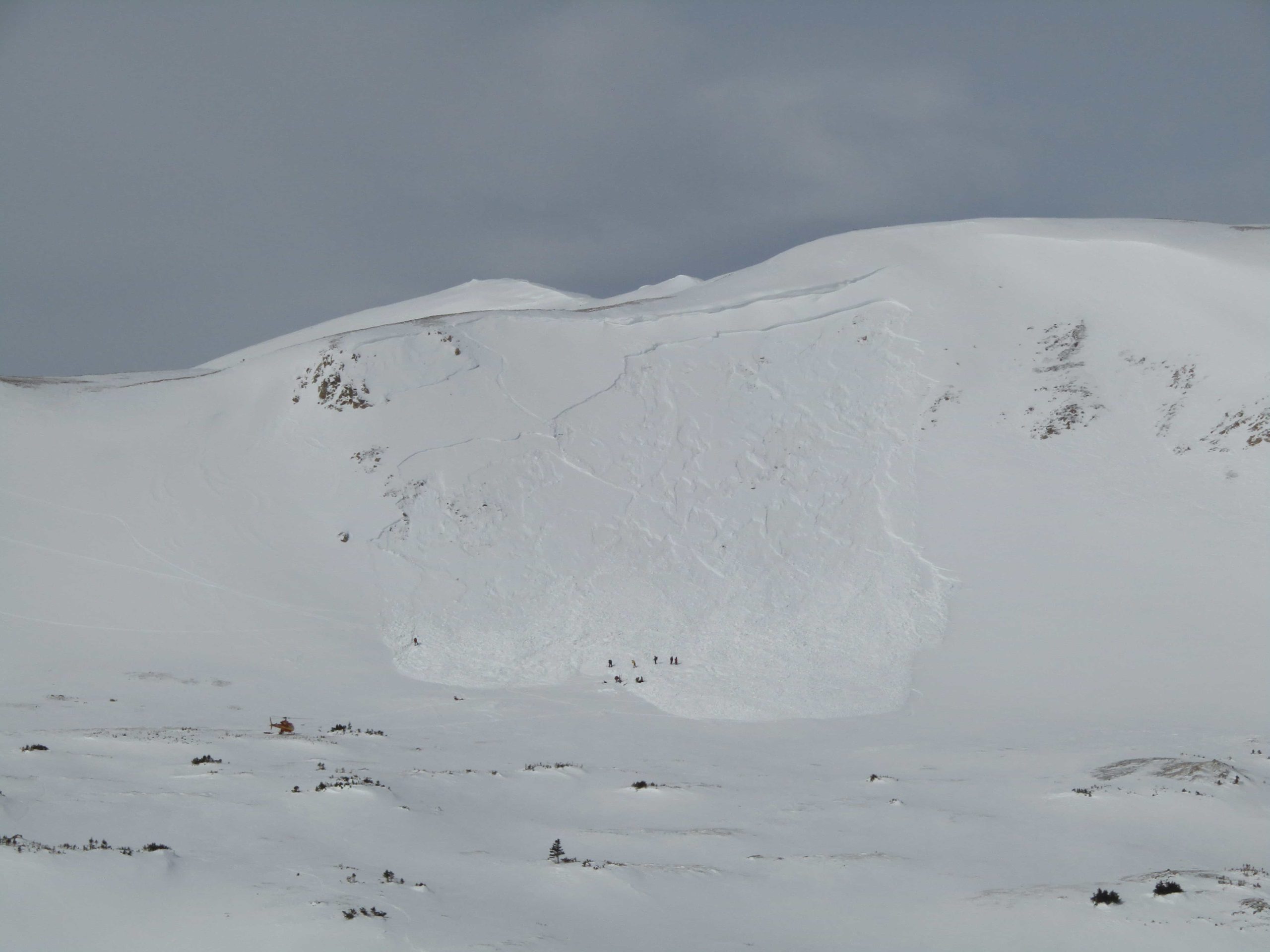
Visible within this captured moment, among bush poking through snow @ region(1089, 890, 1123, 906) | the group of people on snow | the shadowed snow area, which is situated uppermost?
the shadowed snow area

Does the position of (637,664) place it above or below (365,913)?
above

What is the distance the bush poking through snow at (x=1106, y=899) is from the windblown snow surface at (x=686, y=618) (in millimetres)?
93

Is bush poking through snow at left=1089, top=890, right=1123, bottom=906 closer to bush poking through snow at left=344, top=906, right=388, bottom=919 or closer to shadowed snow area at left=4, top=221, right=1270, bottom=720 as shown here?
bush poking through snow at left=344, top=906, right=388, bottom=919

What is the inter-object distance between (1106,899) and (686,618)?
2161 centimetres

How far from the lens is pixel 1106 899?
12.1m

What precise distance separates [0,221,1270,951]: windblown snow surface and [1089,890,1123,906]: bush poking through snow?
93mm

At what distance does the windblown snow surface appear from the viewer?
501 inches

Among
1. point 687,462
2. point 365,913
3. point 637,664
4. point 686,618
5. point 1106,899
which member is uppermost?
point 687,462

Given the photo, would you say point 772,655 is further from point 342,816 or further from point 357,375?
point 357,375

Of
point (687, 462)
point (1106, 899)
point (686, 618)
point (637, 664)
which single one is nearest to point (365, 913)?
point (1106, 899)

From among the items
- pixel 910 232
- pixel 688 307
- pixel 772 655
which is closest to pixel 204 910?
pixel 772 655

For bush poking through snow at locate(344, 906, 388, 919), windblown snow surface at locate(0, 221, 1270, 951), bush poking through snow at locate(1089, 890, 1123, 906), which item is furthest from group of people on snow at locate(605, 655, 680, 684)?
bush poking through snow at locate(344, 906, 388, 919)

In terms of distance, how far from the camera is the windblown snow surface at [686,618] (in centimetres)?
1272

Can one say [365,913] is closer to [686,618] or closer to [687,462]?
[686,618]
